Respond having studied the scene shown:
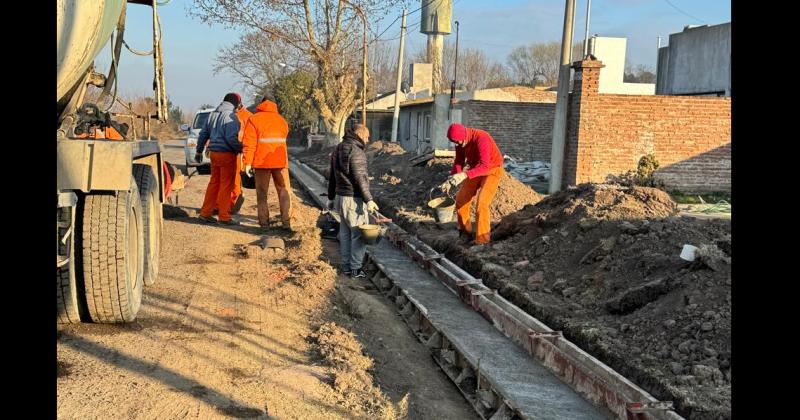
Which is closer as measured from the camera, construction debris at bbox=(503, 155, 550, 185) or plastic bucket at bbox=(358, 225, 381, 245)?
Result: plastic bucket at bbox=(358, 225, 381, 245)

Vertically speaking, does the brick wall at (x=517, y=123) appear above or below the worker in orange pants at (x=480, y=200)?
above

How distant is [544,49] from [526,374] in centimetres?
7988

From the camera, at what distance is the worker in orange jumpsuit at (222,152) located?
1062cm

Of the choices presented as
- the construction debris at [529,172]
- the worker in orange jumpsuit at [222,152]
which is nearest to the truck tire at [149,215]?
the worker in orange jumpsuit at [222,152]

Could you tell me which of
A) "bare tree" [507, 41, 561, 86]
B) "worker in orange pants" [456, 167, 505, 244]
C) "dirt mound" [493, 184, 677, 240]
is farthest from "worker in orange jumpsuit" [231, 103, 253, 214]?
"bare tree" [507, 41, 561, 86]

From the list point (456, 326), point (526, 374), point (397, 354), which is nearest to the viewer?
point (526, 374)

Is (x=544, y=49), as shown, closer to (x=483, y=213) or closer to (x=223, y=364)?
(x=483, y=213)

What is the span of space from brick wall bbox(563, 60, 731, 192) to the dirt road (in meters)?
9.29

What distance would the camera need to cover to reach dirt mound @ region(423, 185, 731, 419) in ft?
16.8

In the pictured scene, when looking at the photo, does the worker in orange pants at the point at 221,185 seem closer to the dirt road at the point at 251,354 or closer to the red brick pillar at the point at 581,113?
the dirt road at the point at 251,354

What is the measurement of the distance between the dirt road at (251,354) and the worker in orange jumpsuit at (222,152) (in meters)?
2.65

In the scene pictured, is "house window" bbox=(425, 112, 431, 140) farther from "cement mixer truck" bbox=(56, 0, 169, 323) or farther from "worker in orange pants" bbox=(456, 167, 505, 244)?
"cement mixer truck" bbox=(56, 0, 169, 323)
